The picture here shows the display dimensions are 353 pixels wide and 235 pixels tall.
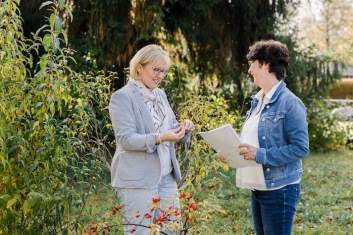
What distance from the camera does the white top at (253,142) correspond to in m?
2.62

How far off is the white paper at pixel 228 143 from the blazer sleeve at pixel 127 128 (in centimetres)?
34

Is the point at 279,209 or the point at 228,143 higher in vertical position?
the point at 228,143

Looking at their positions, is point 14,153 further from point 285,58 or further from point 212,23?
point 212,23

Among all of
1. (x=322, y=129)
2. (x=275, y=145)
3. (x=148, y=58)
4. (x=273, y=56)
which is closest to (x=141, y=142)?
(x=148, y=58)

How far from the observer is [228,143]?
265 cm

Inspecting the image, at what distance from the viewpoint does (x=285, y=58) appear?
2660 millimetres

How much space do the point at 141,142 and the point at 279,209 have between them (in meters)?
0.85

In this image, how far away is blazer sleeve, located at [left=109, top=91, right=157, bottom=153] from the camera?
253 centimetres

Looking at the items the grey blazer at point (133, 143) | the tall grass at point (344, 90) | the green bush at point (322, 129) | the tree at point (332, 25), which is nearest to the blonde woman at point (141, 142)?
the grey blazer at point (133, 143)

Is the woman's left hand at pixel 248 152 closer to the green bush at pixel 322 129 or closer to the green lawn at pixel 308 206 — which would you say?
the green lawn at pixel 308 206

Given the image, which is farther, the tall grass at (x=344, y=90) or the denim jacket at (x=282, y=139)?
the tall grass at (x=344, y=90)

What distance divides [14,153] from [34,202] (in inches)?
16.0

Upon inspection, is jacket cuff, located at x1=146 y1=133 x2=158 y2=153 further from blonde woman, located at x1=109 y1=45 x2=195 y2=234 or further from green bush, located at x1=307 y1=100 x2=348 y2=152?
green bush, located at x1=307 y1=100 x2=348 y2=152

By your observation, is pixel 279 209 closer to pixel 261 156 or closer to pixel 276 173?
pixel 276 173
